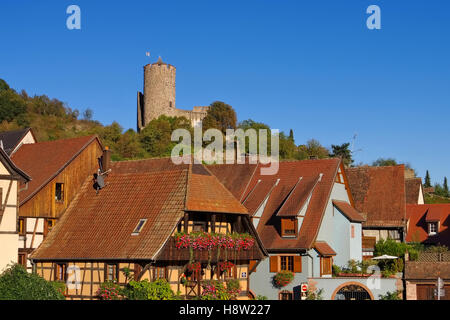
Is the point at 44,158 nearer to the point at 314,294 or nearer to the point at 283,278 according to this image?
the point at 283,278

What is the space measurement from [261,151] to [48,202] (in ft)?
133

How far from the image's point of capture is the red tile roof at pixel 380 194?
152ft

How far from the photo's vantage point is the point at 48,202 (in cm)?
3472

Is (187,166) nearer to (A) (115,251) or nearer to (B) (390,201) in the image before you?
(A) (115,251)

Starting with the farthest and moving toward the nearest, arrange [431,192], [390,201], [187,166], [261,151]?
[431,192] < [261,151] < [390,201] < [187,166]

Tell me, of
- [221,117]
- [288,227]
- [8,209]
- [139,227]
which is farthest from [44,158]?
[221,117]

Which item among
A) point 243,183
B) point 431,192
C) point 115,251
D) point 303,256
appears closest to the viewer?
point 115,251

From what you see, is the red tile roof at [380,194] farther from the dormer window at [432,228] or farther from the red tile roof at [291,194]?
the red tile roof at [291,194]

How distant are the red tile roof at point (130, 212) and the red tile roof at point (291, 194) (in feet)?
16.0

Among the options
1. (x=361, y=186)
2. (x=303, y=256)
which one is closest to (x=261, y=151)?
(x=361, y=186)

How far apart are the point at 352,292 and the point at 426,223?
18458 mm

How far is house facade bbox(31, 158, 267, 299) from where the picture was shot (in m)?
30.2

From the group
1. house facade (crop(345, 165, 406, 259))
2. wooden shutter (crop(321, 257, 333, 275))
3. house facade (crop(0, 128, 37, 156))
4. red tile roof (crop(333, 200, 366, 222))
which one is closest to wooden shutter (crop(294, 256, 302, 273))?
wooden shutter (crop(321, 257, 333, 275))

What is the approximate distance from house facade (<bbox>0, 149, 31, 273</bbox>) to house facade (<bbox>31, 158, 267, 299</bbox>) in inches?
95.1
